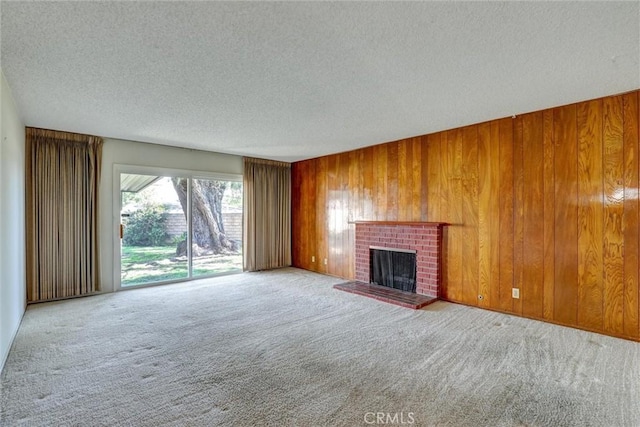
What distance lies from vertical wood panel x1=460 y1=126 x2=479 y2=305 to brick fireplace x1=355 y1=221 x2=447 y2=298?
13.1 inches

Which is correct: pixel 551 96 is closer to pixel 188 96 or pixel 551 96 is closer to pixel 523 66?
pixel 523 66

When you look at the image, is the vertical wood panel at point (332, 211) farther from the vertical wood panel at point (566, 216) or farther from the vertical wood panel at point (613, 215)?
the vertical wood panel at point (613, 215)

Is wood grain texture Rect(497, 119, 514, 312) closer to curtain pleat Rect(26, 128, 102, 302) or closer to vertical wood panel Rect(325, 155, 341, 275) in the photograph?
vertical wood panel Rect(325, 155, 341, 275)

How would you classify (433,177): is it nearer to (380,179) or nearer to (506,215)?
(380,179)

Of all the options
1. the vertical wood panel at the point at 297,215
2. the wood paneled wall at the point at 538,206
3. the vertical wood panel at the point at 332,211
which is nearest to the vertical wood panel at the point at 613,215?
the wood paneled wall at the point at 538,206

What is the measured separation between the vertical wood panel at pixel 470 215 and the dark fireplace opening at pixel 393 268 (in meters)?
0.75

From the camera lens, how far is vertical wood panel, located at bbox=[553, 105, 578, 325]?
3273 millimetres

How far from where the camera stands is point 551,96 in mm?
3062

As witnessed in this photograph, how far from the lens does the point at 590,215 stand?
3.18 m

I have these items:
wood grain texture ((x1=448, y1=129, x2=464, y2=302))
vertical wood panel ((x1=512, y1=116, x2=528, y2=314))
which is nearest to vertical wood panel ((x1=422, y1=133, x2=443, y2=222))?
wood grain texture ((x1=448, y1=129, x2=464, y2=302))

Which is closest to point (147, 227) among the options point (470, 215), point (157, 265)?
point (157, 265)

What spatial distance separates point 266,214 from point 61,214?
3.37 m

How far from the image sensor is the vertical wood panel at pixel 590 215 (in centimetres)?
313

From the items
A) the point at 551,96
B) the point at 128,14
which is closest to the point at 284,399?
the point at 128,14
